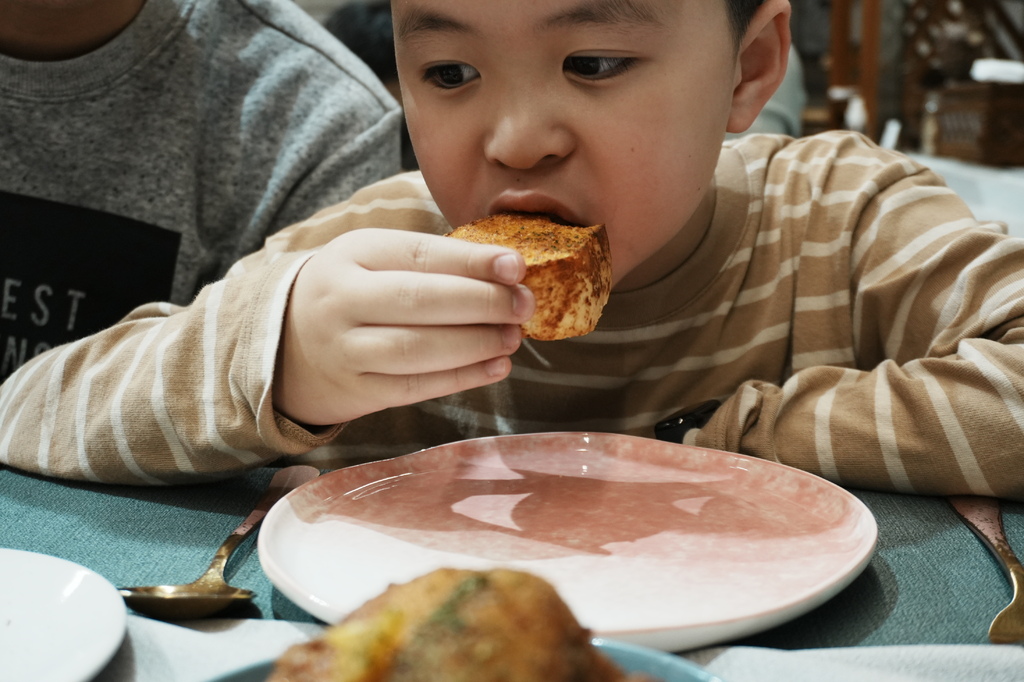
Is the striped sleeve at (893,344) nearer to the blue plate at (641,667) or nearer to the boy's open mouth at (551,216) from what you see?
the boy's open mouth at (551,216)

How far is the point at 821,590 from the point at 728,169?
0.98m

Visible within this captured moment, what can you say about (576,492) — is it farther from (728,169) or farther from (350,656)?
(728,169)

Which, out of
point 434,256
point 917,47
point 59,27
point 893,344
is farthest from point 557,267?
point 917,47

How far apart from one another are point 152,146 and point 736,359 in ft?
3.83

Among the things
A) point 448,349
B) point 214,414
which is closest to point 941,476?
point 448,349

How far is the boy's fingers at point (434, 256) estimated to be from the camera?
30.0 inches

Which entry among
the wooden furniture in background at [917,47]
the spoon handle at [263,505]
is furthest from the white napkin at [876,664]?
the wooden furniture in background at [917,47]

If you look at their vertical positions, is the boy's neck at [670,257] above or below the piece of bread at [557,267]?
below

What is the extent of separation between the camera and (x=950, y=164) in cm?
338

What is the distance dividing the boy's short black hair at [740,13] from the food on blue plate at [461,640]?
90cm

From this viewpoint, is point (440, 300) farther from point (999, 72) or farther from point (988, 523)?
point (999, 72)

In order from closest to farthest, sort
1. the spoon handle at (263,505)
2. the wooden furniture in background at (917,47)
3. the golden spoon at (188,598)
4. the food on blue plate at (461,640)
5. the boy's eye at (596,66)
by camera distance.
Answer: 1. the food on blue plate at (461,640)
2. the golden spoon at (188,598)
3. the spoon handle at (263,505)
4. the boy's eye at (596,66)
5. the wooden furniture in background at (917,47)

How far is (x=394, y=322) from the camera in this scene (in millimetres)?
820

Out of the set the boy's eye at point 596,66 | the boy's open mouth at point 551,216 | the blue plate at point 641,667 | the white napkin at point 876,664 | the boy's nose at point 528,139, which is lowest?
the white napkin at point 876,664
